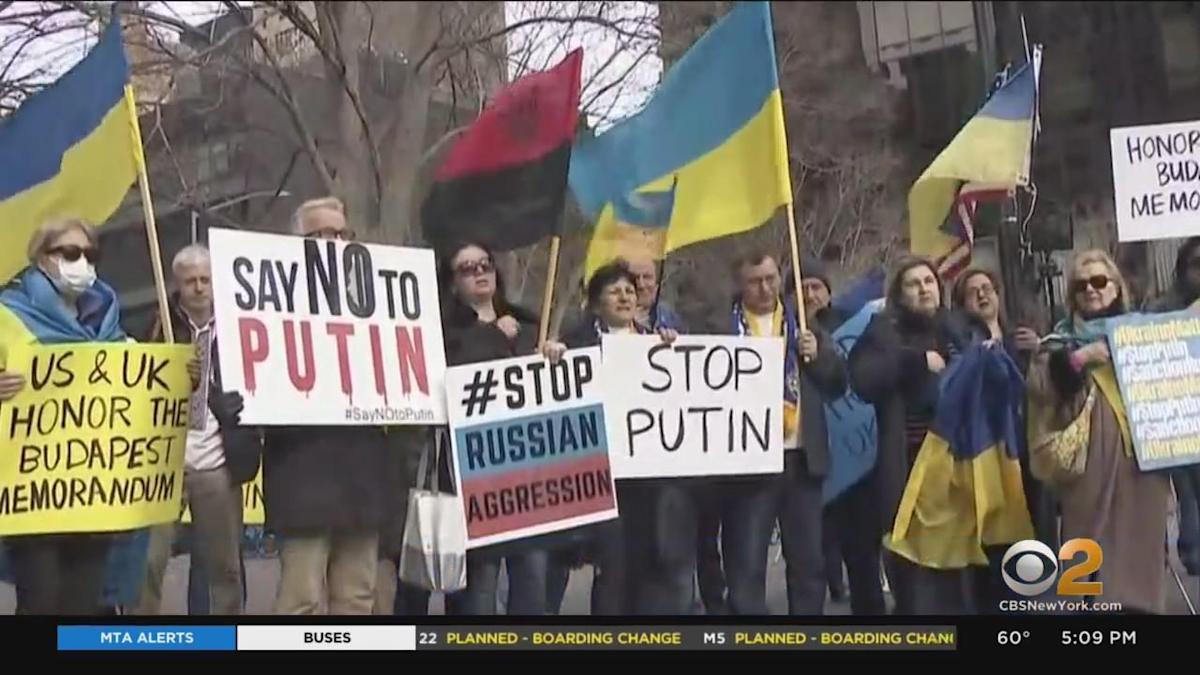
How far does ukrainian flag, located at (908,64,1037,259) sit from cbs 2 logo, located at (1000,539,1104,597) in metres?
0.74

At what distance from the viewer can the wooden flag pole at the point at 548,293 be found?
3.26 meters

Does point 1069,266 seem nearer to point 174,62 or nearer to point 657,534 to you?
point 657,534

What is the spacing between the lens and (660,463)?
325cm

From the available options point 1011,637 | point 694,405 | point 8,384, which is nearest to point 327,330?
point 8,384

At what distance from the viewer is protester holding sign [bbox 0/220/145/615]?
3164mm

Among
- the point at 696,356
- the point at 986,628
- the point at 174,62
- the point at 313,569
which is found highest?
the point at 174,62

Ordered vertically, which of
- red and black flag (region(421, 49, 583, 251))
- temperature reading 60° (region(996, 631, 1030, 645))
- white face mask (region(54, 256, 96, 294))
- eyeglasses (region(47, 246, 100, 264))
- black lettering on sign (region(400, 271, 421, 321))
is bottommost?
temperature reading 60° (region(996, 631, 1030, 645))

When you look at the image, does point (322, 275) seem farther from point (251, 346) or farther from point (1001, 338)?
point (1001, 338)

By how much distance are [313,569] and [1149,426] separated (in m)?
2.03

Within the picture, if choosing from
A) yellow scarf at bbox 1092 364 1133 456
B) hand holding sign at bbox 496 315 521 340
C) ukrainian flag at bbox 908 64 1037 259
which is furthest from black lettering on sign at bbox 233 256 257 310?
yellow scarf at bbox 1092 364 1133 456

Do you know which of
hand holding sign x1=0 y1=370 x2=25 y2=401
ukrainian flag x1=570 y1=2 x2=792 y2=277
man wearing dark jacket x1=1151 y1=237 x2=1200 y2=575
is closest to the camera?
hand holding sign x1=0 y1=370 x2=25 y2=401

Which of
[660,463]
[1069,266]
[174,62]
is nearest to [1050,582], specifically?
[1069,266]

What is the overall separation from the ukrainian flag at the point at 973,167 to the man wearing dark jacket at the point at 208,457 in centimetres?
167

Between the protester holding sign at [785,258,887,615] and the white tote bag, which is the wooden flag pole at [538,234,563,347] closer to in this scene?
the white tote bag
